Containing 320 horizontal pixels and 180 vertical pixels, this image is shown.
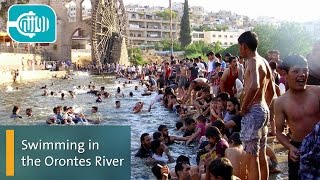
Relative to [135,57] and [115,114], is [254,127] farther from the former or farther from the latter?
→ [135,57]

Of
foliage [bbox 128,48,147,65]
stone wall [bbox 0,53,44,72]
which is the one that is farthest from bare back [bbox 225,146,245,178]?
foliage [bbox 128,48,147,65]

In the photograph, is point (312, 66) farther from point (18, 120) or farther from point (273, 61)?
point (18, 120)

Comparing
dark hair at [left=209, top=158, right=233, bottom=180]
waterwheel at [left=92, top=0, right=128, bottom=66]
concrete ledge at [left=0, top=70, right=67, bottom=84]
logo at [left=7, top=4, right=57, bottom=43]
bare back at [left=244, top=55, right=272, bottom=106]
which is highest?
waterwheel at [left=92, top=0, right=128, bottom=66]

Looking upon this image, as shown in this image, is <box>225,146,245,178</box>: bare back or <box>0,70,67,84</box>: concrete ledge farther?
<box>0,70,67,84</box>: concrete ledge

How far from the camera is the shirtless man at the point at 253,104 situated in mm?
4566

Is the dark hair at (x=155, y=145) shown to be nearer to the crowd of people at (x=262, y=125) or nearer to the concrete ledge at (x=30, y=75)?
the crowd of people at (x=262, y=125)

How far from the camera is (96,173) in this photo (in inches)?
180

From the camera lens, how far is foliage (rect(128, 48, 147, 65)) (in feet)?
201

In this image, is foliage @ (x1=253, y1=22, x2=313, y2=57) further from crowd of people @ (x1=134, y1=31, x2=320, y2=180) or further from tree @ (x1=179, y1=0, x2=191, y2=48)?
crowd of people @ (x1=134, y1=31, x2=320, y2=180)

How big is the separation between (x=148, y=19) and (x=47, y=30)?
81.5 metres

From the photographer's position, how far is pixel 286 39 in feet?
146

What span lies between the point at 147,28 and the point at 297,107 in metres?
83.8

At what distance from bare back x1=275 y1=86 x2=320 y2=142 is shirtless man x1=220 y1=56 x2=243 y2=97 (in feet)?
12.0

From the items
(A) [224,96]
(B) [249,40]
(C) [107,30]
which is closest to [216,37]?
(C) [107,30]
